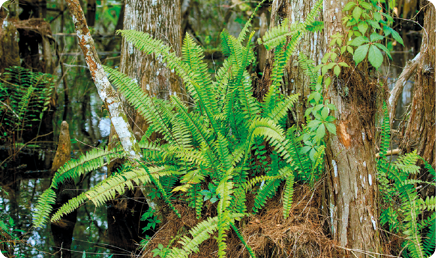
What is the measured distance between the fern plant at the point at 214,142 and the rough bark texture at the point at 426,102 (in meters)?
1.12

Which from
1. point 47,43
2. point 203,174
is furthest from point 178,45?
point 47,43

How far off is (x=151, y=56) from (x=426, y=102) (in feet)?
8.30

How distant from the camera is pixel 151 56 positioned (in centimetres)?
330

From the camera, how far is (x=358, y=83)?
195 cm

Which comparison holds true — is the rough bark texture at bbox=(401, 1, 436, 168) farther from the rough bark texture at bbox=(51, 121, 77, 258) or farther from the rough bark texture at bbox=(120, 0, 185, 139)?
the rough bark texture at bbox=(51, 121, 77, 258)

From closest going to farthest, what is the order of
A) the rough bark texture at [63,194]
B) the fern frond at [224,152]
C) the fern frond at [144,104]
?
the fern frond at [224,152] → the fern frond at [144,104] → the rough bark texture at [63,194]

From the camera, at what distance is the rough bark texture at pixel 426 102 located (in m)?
2.73

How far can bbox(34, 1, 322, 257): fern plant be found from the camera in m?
2.21

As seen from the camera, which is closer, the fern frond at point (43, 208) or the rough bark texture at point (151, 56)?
the fern frond at point (43, 208)

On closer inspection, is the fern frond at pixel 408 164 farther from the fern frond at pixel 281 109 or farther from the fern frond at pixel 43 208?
the fern frond at pixel 43 208

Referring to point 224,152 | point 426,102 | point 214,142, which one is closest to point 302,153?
point 224,152

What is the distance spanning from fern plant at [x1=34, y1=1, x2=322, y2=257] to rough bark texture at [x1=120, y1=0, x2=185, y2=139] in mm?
712

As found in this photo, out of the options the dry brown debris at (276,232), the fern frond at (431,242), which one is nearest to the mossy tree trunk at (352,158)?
the dry brown debris at (276,232)

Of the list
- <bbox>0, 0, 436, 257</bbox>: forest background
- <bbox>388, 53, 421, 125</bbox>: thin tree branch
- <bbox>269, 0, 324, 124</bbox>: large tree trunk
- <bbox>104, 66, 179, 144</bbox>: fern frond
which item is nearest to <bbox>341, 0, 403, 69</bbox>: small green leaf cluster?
<bbox>0, 0, 436, 257</bbox>: forest background
